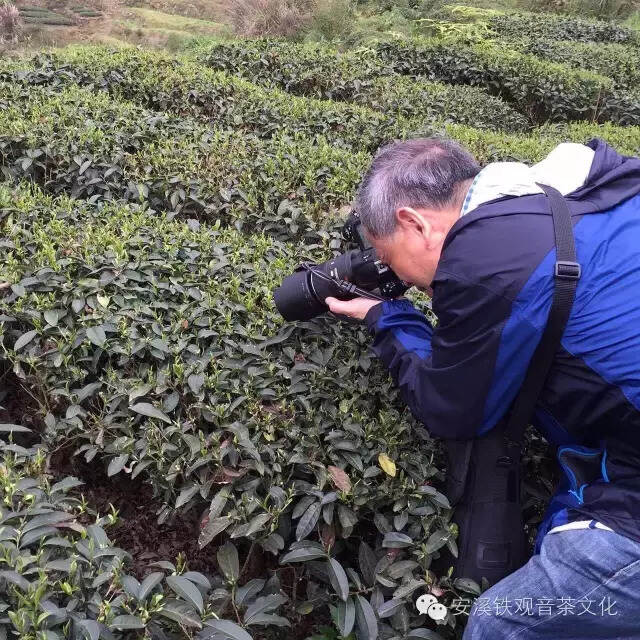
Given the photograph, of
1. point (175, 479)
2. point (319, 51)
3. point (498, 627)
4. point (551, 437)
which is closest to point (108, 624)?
point (175, 479)

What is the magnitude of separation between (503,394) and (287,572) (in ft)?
3.44

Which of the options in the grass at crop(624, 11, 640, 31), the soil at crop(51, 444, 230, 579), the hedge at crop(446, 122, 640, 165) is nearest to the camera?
the soil at crop(51, 444, 230, 579)

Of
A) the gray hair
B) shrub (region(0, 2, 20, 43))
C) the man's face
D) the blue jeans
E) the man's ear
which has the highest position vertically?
shrub (region(0, 2, 20, 43))

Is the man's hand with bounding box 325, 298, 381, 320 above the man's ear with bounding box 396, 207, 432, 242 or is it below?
below

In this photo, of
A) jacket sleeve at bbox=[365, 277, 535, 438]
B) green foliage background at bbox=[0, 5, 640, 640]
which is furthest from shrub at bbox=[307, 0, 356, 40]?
jacket sleeve at bbox=[365, 277, 535, 438]

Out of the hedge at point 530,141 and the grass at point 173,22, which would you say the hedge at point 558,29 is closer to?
the hedge at point 530,141

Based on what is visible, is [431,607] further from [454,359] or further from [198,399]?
[198,399]

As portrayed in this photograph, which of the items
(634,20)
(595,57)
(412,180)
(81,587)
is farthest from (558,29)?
(81,587)

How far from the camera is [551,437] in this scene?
6.16 feet

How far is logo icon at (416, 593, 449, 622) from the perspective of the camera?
5.78ft

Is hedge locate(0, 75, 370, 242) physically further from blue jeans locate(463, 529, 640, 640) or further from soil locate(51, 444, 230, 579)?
blue jeans locate(463, 529, 640, 640)

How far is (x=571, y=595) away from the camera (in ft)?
5.14

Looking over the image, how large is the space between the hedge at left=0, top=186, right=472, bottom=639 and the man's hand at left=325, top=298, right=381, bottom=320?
0.20 meters

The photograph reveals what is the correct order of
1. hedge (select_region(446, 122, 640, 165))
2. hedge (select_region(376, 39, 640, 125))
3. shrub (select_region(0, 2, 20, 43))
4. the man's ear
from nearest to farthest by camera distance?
1. the man's ear
2. hedge (select_region(446, 122, 640, 165))
3. hedge (select_region(376, 39, 640, 125))
4. shrub (select_region(0, 2, 20, 43))
